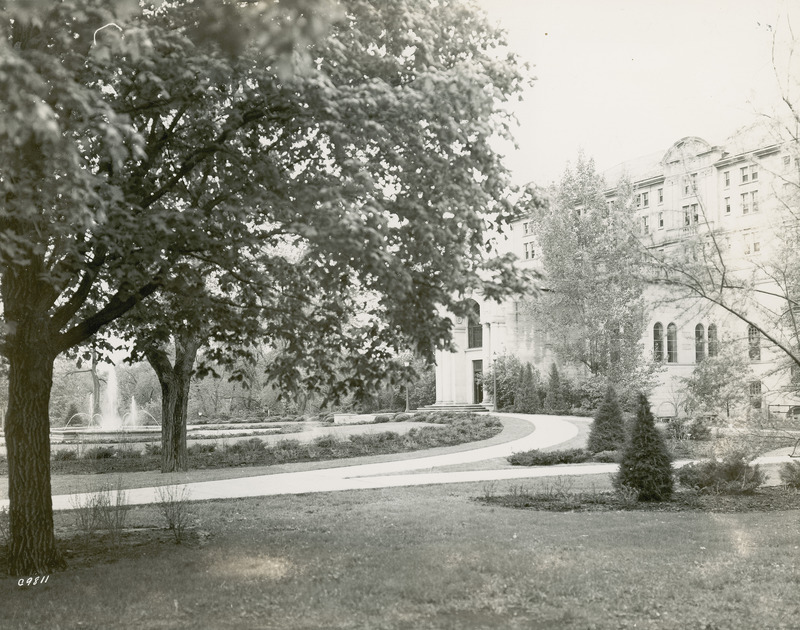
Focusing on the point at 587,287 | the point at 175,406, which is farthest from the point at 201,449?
the point at 587,287

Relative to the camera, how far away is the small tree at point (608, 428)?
22906mm

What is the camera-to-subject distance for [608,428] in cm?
2339

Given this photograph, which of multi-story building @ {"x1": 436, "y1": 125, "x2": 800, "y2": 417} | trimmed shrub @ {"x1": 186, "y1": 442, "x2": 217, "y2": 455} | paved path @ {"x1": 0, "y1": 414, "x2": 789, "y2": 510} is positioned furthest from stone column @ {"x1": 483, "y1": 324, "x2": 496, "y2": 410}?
trimmed shrub @ {"x1": 186, "y1": 442, "x2": 217, "y2": 455}

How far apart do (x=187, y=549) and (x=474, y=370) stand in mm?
43081

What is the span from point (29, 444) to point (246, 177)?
142 inches

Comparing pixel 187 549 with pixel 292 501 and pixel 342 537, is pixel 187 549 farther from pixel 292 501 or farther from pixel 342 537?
pixel 292 501

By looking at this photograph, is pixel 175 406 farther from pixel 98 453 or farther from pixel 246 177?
pixel 246 177

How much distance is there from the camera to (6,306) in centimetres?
823

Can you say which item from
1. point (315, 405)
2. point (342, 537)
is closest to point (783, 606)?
point (342, 537)

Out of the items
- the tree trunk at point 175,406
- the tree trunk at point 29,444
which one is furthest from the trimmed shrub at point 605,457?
the tree trunk at point 29,444

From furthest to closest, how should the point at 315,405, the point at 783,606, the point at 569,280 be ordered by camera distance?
1. the point at 315,405
2. the point at 569,280
3. the point at 783,606

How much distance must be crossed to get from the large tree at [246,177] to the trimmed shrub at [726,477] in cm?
787

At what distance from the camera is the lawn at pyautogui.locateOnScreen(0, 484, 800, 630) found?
6289 millimetres

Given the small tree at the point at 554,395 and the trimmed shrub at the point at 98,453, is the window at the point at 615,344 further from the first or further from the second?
the trimmed shrub at the point at 98,453
